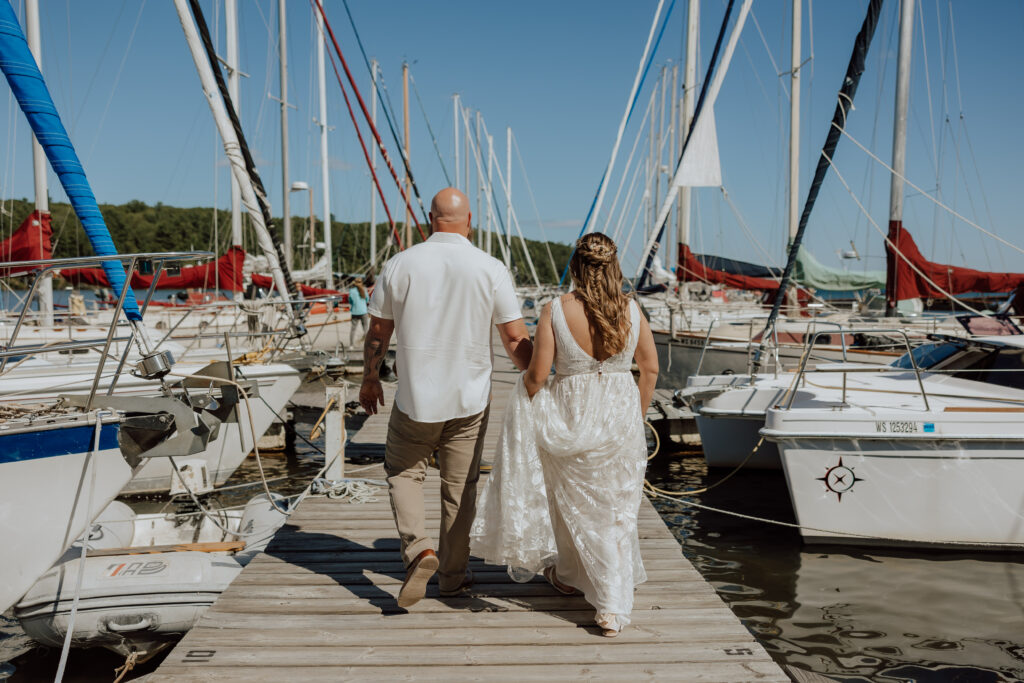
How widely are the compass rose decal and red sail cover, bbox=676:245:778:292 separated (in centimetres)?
1190

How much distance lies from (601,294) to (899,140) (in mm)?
11051

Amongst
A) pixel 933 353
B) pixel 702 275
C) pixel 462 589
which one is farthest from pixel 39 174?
pixel 702 275

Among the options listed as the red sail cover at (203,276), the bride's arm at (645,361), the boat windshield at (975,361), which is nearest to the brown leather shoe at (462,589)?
the bride's arm at (645,361)

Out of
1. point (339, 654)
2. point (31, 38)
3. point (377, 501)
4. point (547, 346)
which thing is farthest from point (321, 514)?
point (31, 38)

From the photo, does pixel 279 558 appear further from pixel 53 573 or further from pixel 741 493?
pixel 741 493

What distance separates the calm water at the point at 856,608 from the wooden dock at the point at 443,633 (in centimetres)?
177

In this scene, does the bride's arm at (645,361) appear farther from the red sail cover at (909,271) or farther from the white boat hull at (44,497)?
the red sail cover at (909,271)

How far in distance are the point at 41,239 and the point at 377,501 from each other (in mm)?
7861

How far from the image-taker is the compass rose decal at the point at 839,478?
6.03m

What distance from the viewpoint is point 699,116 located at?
35.8 feet

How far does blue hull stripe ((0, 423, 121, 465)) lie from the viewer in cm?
383

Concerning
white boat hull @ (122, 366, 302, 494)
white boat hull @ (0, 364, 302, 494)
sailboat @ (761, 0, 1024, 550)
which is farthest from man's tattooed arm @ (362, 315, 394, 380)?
white boat hull @ (122, 366, 302, 494)

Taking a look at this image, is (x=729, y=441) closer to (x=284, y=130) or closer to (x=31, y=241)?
(x=31, y=241)

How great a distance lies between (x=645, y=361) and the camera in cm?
315
